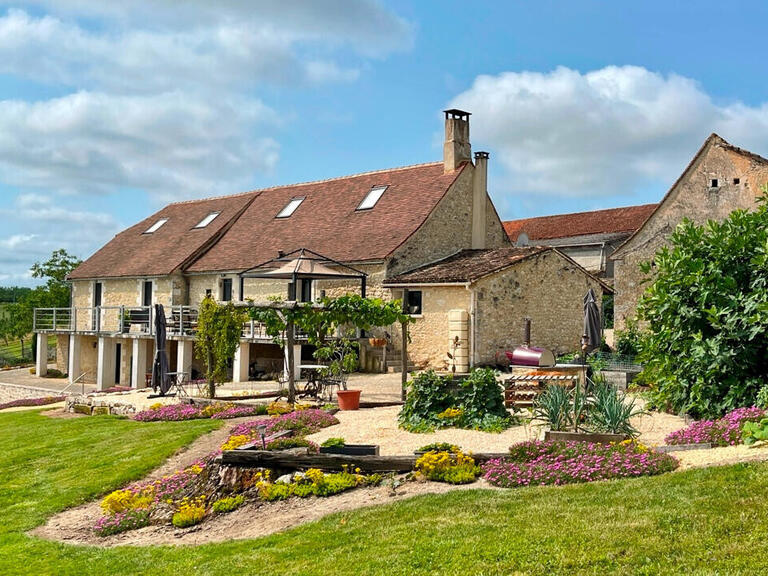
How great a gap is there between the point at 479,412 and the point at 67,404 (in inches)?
530

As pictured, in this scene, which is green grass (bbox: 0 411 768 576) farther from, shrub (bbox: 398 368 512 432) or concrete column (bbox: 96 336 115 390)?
concrete column (bbox: 96 336 115 390)

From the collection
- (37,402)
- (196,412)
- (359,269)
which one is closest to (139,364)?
(37,402)

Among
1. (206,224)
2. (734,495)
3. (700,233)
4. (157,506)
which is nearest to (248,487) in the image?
(157,506)

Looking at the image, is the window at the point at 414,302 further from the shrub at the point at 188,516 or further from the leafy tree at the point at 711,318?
the shrub at the point at 188,516

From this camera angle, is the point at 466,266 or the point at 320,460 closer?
the point at 320,460

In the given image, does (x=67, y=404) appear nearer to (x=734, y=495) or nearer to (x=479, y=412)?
(x=479, y=412)

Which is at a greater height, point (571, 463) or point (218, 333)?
point (218, 333)

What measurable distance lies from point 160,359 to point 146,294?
41.6 ft

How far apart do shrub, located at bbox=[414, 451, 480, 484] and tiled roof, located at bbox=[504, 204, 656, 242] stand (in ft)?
106

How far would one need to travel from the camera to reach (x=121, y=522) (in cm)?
976

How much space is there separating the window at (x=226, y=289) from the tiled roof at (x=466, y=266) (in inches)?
332

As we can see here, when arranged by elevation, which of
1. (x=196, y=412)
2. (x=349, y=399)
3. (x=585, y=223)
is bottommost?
(x=196, y=412)

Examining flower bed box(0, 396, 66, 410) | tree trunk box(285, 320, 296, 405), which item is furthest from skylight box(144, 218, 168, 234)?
tree trunk box(285, 320, 296, 405)

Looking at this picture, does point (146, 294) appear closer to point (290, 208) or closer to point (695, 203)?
point (290, 208)
